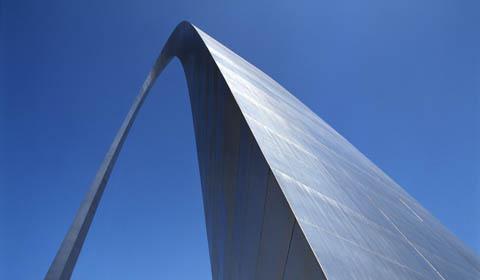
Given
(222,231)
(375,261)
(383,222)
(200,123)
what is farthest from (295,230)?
(200,123)

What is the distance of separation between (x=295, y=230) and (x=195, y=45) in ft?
32.9

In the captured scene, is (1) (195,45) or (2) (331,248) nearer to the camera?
(2) (331,248)

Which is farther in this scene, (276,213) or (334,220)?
(334,220)

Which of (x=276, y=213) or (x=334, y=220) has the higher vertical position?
(x=334, y=220)

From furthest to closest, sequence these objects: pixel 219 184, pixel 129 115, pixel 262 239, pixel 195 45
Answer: pixel 129 115
pixel 195 45
pixel 219 184
pixel 262 239

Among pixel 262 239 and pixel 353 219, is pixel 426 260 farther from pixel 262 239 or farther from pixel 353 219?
pixel 262 239

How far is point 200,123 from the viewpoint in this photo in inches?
551

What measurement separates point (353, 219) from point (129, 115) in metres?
13.6

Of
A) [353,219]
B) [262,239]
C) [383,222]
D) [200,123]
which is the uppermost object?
[200,123]

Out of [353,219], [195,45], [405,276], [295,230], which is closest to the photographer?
[295,230]

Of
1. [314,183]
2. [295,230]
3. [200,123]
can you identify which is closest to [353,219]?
[314,183]

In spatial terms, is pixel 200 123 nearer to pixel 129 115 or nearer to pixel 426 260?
pixel 129 115

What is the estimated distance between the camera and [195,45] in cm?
1386

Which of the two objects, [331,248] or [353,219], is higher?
[353,219]
